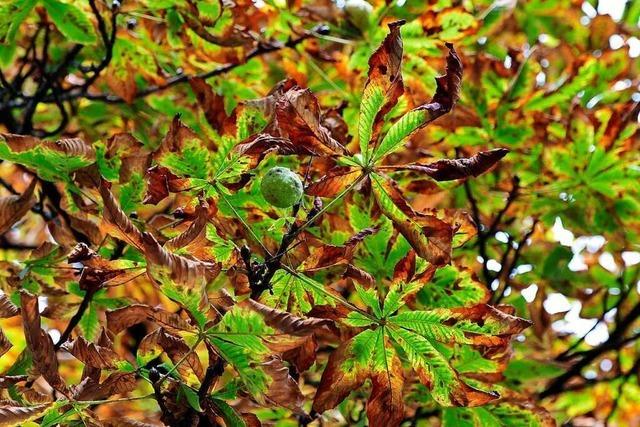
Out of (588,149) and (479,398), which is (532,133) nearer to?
(588,149)

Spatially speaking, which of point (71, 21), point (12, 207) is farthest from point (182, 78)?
point (12, 207)

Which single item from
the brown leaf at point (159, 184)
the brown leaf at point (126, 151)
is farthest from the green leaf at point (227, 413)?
the brown leaf at point (126, 151)

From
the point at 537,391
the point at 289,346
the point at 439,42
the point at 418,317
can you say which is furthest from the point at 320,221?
the point at 537,391

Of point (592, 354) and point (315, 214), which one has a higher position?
point (315, 214)

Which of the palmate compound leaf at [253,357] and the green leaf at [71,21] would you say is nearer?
the palmate compound leaf at [253,357]

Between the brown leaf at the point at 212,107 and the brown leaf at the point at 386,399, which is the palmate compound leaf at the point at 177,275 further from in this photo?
the brown leaf at the point at 212,107

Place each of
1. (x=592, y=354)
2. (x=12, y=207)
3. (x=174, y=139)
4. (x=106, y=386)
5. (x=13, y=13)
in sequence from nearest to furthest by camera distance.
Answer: (x=106, y=386) → (x=174, y=139) → (x=12, y=207) → (x=13, y=13) → (x=592, y=354)

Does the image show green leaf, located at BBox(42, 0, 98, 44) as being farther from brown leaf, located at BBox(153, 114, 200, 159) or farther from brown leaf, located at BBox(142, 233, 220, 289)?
brown leaf, located at BBox(142, 233, 220, 289)

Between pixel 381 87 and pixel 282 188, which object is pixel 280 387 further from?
pixel 381 87
